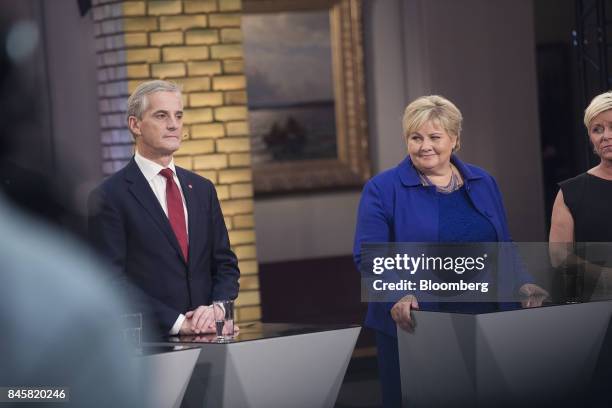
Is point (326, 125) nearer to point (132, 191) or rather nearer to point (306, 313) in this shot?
point (306, 313)

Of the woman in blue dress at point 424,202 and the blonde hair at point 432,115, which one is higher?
the blonde hair at point 432,115

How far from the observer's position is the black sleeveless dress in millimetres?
3287

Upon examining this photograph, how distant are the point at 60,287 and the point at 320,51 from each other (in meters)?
6.78

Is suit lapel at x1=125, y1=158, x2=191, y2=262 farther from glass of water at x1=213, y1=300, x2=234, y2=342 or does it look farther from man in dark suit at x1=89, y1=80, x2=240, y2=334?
glass of water at x1=213, y1=300, x2=234, y2=342

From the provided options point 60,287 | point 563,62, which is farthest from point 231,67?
point 563,62

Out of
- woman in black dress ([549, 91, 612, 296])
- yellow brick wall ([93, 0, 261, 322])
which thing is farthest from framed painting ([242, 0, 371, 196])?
woman in black dress ([549, 91, 612, 296])

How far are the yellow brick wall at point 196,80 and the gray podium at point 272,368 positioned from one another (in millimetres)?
2595

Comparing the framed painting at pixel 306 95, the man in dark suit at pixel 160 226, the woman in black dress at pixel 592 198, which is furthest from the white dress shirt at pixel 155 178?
the framed painting at pixel 306 95

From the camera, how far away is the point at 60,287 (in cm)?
162

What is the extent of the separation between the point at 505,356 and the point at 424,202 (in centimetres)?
56

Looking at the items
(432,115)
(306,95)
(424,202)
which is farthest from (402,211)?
(306,95)

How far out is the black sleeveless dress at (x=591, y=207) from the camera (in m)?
3.29

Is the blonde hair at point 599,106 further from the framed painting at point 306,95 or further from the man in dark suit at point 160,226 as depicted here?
the framed painting at point 306,95

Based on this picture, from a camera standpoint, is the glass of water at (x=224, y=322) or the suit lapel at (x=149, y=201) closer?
the glass of water at (x=224, y=322)
